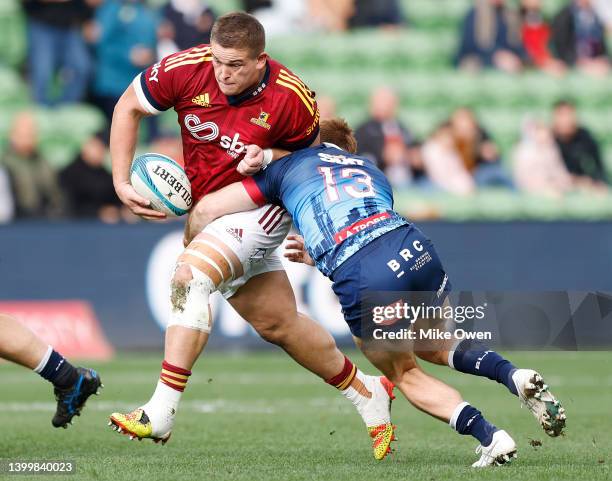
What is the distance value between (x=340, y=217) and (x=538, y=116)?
12.3 m

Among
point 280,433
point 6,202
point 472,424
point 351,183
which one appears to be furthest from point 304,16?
point 472,424

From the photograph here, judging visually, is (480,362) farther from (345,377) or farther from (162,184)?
(162,184)

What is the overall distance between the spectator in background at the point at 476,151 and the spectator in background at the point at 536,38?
7.59 ft

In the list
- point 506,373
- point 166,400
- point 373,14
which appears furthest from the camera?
point 373,14

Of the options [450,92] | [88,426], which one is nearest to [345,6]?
[450,92]

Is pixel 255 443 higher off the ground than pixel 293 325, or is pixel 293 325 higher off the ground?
pixel 293 325

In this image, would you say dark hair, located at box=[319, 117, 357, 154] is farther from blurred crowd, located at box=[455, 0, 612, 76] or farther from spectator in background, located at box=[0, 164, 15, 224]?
blurred crowd, located at box=[455, 0, 612, 76]

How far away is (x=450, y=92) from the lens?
705 inches

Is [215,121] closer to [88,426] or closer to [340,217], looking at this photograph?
[340,217]

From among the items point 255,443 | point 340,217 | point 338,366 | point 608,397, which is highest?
point 340,217

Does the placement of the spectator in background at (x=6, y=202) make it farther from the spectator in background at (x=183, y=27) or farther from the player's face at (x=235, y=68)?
the player's face at (x=235, y=68)

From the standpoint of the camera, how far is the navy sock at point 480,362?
19.5 feet

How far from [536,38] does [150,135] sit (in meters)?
6.09

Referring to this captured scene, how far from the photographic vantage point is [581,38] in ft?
60.4
